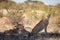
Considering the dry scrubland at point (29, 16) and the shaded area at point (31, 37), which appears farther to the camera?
the dry scrubland at point (29, 16)

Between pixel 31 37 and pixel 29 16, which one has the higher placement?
pixel 29 16

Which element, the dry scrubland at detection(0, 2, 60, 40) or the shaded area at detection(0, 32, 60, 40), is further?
the dry scrubland at detection(0, 2, 60, 40)

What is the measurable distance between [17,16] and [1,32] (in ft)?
1.13

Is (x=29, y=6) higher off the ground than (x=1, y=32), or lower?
higher

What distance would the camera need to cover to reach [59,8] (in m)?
3.20

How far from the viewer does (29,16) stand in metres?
3.16

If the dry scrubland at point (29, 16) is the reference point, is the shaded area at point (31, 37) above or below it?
below

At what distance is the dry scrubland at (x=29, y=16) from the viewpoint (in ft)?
10.1

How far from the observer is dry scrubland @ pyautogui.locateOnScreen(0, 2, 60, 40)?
3080 mm

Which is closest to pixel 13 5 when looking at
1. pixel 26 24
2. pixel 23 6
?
pixel 23 6

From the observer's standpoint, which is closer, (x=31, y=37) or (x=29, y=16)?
(x=31, y=37)

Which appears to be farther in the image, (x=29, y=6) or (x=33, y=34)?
(x=29, y=6)

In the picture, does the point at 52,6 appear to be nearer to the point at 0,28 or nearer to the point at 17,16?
the point at 17,16

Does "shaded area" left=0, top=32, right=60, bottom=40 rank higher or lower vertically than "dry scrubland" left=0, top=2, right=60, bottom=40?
lower
